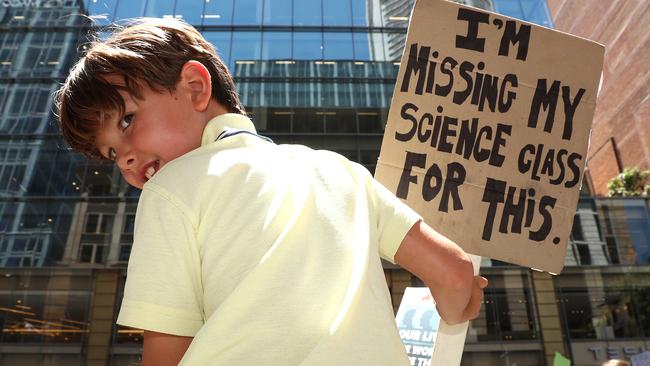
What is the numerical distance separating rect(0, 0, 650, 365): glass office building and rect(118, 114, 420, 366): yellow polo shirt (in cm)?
1394

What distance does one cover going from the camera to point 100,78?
44.3 inches

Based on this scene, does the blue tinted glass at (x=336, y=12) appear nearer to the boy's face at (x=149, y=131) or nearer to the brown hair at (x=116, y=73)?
the brown hair at (x=116, y=73)

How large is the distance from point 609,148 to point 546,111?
2856cm

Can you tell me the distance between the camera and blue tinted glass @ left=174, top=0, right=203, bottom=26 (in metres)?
16.8

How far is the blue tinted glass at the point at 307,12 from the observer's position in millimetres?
18016

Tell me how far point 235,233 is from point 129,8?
52.1 ft

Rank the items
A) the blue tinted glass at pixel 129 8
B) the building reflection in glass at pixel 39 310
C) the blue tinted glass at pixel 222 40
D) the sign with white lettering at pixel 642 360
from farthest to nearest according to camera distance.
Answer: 1. the blue tinted glass at pixel 222 40
2. the blue tinted glass at pixel 129 8
3. the building reflection in glass at pixel 39 310
4. the sign with white lettering at pixel 642 360

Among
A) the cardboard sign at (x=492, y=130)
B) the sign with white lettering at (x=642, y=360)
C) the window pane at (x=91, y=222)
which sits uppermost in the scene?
the window pane at (x=91, y=222)

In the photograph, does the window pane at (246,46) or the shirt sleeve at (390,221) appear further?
the window pane at (246,46)

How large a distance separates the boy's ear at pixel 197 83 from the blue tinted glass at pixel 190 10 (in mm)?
16492

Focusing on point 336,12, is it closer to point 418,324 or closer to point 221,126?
point 418,324

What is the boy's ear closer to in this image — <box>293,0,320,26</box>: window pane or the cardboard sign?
the cardboard sign

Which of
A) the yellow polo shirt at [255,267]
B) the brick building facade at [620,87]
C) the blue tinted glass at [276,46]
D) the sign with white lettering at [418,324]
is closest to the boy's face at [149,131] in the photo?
the yellow polo shirt at [255,267]

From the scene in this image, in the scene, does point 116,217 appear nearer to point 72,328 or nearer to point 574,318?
point 72,328
